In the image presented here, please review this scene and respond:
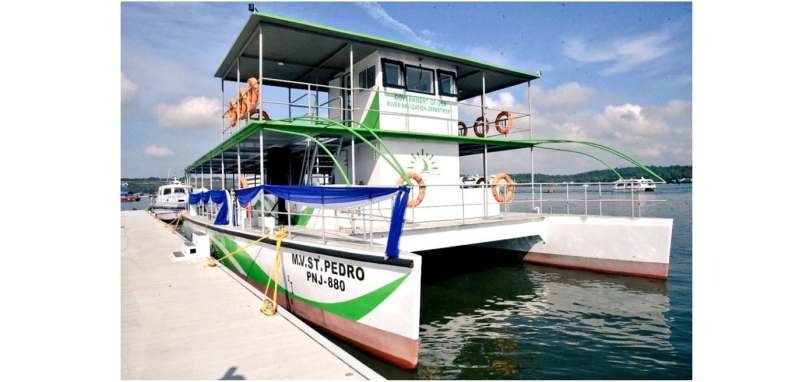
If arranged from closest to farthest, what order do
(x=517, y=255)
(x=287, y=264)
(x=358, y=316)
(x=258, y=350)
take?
(x=258, y=350), (x=358, y=316), (x=287, y=264), (x=517, y=255)

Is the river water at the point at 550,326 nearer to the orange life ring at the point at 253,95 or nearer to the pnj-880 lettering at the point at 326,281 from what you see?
the pnj-880 lettering at the point at 326,281

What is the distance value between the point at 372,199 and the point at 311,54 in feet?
24.1

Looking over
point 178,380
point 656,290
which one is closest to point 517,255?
point 656,290

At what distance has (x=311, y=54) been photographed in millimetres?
12242

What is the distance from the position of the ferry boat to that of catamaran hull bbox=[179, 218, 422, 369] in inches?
0.9

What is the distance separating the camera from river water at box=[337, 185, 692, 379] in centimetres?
573

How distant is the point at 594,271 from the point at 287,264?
8126mm

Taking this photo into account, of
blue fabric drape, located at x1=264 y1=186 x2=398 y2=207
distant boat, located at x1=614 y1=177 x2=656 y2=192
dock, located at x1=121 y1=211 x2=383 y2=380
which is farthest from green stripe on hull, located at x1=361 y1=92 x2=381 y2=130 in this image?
distant boat, located at x1=614 y1=177 x2=656 y2=192

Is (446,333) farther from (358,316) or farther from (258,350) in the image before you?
(258,350)

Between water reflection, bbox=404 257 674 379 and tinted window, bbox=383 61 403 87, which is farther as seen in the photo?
tinted window, bbox=383 61 403 87

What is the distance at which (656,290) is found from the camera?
935cm

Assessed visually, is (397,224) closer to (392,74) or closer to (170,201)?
(392,74)

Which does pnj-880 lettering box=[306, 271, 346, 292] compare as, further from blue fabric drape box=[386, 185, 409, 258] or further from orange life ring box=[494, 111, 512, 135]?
orange life ring box=[494, 111, 512, 135]

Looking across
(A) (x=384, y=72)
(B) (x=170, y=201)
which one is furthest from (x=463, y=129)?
(B) (x=170, y=201)
